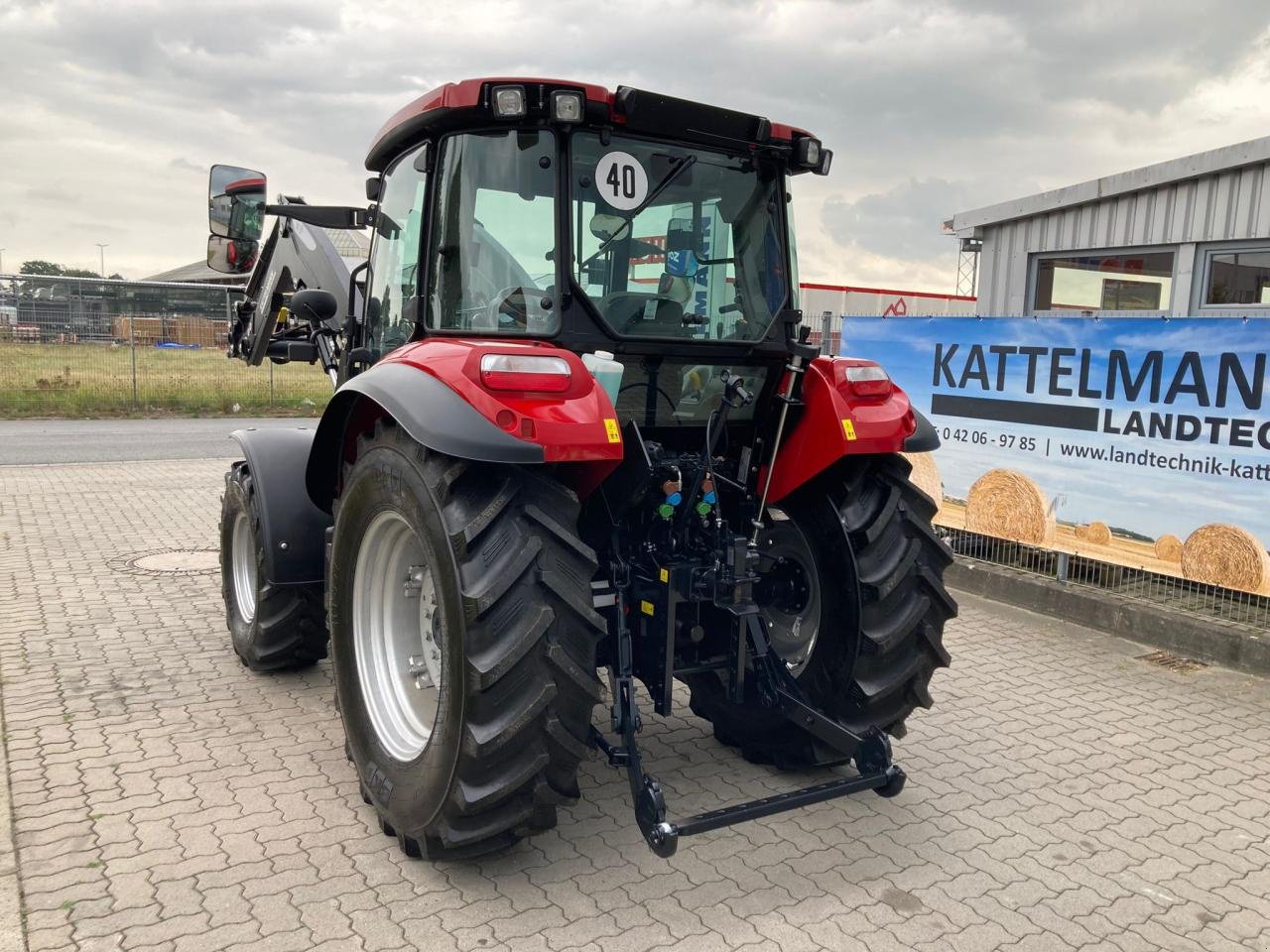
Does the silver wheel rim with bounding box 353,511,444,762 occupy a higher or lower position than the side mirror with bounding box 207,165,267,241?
lower

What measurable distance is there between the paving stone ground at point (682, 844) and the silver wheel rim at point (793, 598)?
1.73 ft

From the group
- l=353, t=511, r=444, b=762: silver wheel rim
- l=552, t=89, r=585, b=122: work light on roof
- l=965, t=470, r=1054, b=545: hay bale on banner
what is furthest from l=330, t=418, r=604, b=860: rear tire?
l=965, t=470, r=1054, b=545: hay bale on banner

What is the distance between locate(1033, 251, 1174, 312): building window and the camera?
366 inches

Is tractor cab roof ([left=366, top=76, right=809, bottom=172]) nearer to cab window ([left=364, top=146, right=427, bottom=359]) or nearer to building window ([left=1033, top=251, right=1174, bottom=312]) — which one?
cab window ([left=364, top=146, right=427, bottom=359])

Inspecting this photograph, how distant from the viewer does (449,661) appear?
116 inches

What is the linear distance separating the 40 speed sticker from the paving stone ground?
2193 millimetres

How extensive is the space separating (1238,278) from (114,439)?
14.2 m

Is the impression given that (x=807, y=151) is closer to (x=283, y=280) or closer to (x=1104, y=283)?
(x=283, y=280)

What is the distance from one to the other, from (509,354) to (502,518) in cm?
48

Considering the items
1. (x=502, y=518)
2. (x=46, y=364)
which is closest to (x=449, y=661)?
(x=502, y=518)

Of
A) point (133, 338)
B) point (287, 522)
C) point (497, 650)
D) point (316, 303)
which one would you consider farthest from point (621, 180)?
point (133, 338)

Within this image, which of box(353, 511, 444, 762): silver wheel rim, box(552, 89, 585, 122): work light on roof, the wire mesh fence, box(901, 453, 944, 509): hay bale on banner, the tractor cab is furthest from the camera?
box(901, 453, 944, 509): hay bale on banner

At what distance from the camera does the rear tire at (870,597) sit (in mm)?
3645

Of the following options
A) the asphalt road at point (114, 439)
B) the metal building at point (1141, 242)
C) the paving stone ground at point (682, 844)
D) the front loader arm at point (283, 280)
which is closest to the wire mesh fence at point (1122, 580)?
the paving stone ground at point (682, 844)
